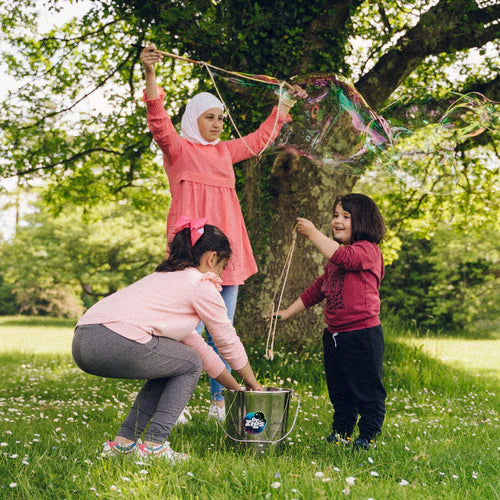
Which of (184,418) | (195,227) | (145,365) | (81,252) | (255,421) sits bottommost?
(81,252)

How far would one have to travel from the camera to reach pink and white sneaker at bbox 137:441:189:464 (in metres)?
2.86

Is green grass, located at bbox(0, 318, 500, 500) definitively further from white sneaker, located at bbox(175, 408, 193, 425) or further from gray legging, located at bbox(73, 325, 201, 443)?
gray legging, located at bbox(73, 325, 201, 443)

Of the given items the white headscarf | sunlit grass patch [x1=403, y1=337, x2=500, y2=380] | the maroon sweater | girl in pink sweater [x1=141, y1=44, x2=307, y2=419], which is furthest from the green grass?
the white headscarf

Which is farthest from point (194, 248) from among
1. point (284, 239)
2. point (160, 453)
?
point (284, 239)

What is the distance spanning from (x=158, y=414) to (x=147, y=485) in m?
0.70

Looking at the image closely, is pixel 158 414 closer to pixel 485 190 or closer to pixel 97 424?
pixel 97 424

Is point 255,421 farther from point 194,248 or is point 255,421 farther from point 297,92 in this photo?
Answer: point 297,92

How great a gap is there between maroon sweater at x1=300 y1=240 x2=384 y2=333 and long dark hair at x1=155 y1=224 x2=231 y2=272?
73 centimetres

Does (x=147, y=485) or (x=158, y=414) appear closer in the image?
(x=147, y=485)

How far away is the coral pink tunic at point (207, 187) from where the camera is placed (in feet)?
14.0

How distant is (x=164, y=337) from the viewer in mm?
3258

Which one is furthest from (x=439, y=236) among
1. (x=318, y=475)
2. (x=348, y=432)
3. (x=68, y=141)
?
(x=318, y=475)

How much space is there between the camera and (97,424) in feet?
14.1

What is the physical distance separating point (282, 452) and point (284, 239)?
3.97 m
